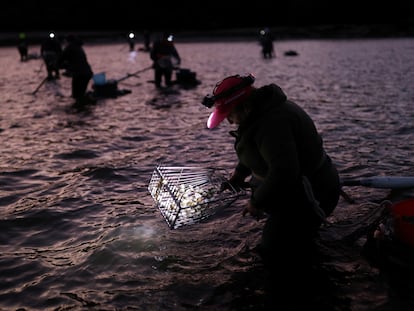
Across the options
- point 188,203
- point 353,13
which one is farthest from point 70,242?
point 353,13

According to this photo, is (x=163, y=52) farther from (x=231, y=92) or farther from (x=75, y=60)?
(x=231, y=92)

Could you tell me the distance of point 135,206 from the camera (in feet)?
23.9

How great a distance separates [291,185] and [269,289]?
48.8 inches

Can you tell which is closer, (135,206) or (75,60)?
(135,206)

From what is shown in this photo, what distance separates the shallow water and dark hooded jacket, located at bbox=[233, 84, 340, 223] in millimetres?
1031

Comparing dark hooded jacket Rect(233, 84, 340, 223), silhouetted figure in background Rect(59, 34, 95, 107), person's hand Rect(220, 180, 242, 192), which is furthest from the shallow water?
silhouetted figure in background Rect(59, 34, 95, 107)

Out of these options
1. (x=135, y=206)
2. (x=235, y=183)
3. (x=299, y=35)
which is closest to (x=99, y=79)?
(x=135, y=206)

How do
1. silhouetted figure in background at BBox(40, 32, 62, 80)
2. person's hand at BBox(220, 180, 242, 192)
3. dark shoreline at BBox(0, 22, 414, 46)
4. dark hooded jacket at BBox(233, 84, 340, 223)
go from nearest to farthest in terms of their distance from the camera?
dark hooded jacket at BBox(233, 84, 340, 223)
person's hand at BBox(220, 180, 242, 192)
silhouetted figure in background at BBox(40, 32, 62, 80)
dark shoreline at BBox(0, 22, 414, 46)

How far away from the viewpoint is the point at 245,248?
572 centimetres

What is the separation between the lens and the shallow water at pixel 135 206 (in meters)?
4.90

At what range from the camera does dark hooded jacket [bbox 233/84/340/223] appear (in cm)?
424

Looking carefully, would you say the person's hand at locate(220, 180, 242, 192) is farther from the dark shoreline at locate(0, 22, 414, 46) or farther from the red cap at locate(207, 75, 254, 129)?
the dark shoreline at locate(0, 22, 414, 46)

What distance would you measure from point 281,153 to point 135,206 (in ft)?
12.1

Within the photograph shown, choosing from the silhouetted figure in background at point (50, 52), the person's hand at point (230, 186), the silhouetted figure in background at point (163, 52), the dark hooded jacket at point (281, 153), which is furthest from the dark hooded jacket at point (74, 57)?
the dark hooded jacket at point (281, 153)
